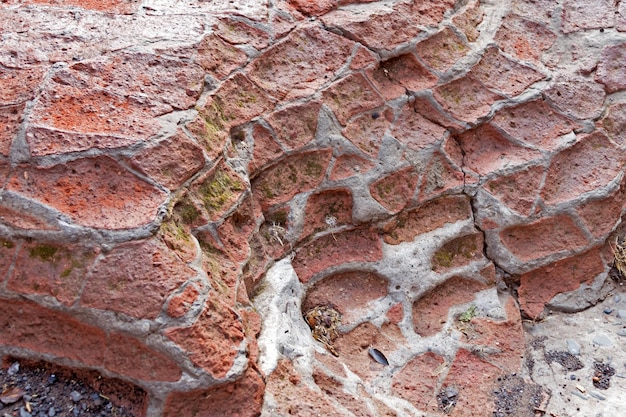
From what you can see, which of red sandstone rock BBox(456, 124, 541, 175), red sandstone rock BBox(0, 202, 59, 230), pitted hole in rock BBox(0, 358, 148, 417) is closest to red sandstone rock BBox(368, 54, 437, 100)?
red sandstone rock BBox(456, 124, 541, 175)

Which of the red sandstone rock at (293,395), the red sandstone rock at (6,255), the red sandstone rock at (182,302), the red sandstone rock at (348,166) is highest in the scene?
the red sandstone rock at (348,166)

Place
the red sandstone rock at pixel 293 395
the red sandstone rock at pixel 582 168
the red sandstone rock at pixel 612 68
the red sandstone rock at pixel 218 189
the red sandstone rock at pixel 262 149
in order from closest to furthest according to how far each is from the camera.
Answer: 1. the red sandstone rock at pixel 293 395
2. the red sandstone rock at pixel 218 189
3. the red sandstone rock at pixel 262 149
4. the red sandstone rock at pixel 582 168
5. the red sandstone rock at pixel 612 68

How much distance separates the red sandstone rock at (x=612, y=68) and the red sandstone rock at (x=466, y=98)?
19.7 inches

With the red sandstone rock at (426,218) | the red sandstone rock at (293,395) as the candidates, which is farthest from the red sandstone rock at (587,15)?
the red sandstone rock at (293,395)

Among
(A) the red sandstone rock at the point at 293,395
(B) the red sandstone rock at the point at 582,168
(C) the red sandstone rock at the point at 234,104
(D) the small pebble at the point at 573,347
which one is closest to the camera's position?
(A) the red sandstone rock at the point at 293,395

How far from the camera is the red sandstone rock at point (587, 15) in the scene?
9.41ft

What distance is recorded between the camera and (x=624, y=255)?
2.81 m

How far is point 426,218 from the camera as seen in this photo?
2.63 m

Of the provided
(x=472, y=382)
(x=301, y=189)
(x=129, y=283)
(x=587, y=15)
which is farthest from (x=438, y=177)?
(x=129, y=283)

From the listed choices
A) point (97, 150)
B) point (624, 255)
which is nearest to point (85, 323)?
point (97, 150)

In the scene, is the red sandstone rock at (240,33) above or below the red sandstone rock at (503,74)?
below

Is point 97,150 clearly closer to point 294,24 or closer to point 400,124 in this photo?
point 294,24

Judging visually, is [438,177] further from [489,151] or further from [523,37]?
[523,37]

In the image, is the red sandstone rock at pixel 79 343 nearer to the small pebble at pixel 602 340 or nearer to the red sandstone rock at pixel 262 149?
the red sandstone rock at pixel 262 149
